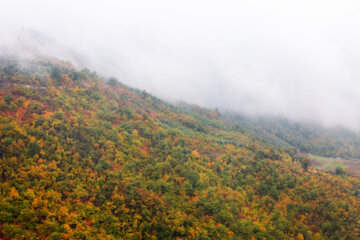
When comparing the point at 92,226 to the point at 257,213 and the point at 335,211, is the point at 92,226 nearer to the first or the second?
the point at 257,213

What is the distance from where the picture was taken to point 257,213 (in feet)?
149

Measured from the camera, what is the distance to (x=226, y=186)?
5238 cm

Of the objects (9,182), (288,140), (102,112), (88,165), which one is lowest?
(9,182)

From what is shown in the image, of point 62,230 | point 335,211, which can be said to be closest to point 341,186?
point 335,211

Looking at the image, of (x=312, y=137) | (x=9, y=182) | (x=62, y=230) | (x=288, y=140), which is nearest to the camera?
(x=62, y=230)

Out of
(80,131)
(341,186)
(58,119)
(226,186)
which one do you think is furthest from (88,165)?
(341,186)

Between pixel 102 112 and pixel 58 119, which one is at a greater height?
pixel 102 112

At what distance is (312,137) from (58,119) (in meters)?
166

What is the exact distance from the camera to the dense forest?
32.8m

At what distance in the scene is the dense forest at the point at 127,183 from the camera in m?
32.8

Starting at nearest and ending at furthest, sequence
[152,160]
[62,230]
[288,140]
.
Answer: [62,230], [152,160], [288,140]

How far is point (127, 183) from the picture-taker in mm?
42469

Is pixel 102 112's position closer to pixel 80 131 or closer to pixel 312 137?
pixel 80 131

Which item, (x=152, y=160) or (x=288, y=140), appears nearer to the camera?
(x=152, y=160)
